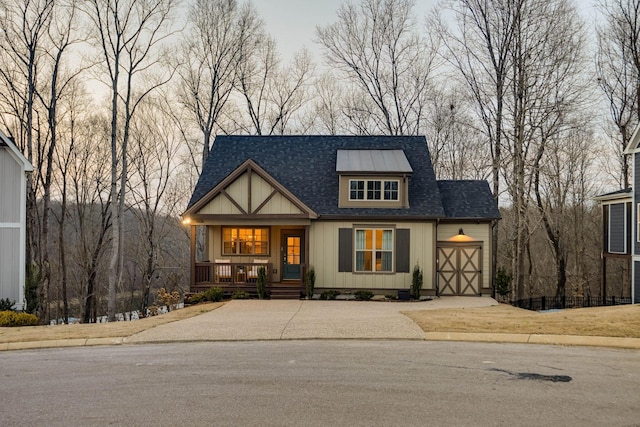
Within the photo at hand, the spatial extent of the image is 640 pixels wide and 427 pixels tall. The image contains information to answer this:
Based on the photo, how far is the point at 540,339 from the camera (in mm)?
10789

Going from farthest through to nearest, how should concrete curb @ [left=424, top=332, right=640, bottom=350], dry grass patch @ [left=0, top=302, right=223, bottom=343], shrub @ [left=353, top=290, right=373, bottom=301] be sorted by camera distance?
1. shrub @ [left=353, top=290, right=373, bottom=301]
2. dry grass patch @ [left=0, top=302, right=223, bottom=343]
3. concrete curb @ [left=424, top=332, right=640, bottom=350]

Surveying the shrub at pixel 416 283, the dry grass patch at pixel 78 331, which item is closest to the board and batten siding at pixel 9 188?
the dry grass patch at pixel 78 331

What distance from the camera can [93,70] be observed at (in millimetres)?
23938

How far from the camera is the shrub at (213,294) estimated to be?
1903 centimetres

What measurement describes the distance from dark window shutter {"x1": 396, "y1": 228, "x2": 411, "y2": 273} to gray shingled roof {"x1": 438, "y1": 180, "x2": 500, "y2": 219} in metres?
2.23

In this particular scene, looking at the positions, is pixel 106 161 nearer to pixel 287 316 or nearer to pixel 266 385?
pixel 287 316

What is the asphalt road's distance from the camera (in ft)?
19.9

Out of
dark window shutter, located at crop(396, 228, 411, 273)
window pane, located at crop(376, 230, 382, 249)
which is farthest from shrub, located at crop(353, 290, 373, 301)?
window pane, located at crop(376, 230, 382, 249)

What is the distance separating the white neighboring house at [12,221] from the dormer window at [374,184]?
11.7 m

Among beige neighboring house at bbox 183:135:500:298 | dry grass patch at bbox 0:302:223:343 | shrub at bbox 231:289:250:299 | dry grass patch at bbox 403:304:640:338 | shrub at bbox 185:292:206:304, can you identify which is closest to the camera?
dry grass patch at bbox 403:304:640:338

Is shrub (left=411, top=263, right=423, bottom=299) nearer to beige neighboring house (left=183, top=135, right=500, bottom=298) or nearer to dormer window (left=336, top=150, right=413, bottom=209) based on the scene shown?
beige neighboring house (left=183, top=135, right=500, bottom=298)

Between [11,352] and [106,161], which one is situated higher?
[106,161]

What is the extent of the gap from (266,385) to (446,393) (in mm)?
2577

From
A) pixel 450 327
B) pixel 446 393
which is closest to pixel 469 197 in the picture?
pixel 450 327
